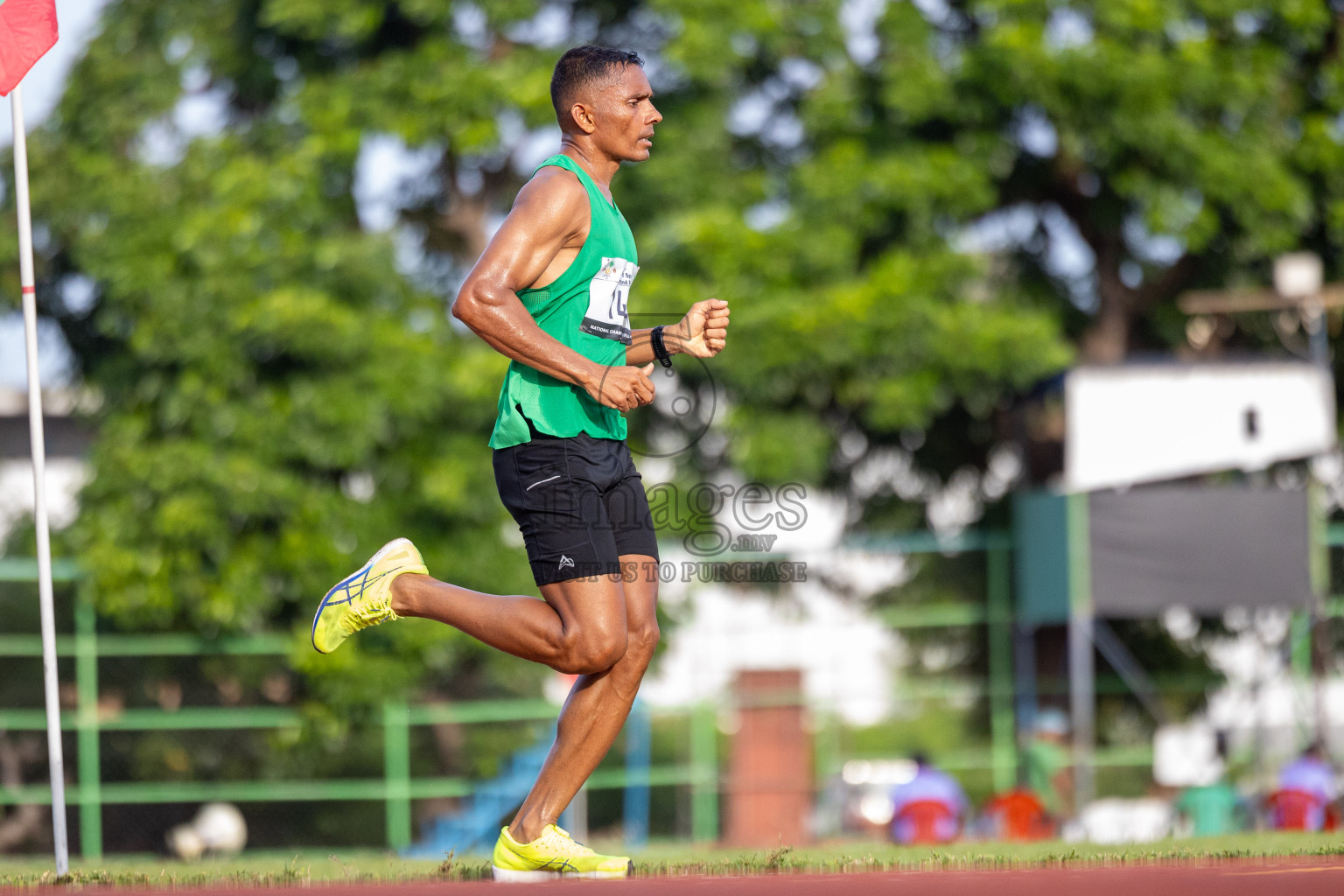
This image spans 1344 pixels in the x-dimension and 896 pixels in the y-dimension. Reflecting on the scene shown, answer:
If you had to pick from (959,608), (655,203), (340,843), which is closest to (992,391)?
(959,608)

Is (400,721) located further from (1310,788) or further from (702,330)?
(702,330)

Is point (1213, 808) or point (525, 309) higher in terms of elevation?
point (525, 309)

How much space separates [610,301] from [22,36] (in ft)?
7.27

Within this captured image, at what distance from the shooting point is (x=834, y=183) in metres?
12.3

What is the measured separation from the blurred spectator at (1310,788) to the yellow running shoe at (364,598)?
6588 millimetres

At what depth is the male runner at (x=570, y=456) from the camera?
381cm

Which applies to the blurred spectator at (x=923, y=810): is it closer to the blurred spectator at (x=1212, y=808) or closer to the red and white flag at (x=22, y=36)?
the blurred spectator at (x=1212, y=808)

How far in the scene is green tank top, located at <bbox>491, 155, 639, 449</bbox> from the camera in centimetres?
392

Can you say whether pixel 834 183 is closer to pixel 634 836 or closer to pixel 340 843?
pixel 634 836

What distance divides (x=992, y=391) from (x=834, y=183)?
217 cm

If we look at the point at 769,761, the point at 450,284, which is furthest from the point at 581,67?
the point at 450,284

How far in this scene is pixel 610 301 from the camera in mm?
4098

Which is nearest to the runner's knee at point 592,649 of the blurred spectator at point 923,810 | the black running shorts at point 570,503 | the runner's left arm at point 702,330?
the black running shorts at point 570,503

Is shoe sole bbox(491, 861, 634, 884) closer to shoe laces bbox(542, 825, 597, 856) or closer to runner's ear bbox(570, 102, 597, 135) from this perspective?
shoe laces bbox(542, 825, 597, 856)
